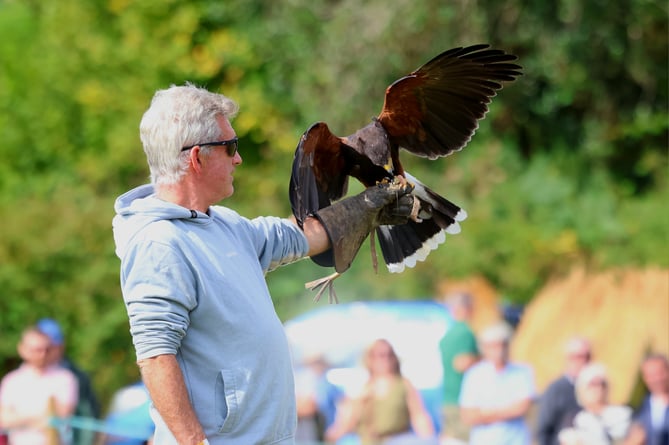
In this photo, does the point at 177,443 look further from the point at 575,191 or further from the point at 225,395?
the point at 575,191

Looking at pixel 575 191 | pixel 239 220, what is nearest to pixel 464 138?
pixel 239 220

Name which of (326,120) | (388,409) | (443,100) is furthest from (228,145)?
(326,120)

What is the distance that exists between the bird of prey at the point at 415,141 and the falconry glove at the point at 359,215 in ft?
1.81

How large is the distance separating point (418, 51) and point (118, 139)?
16.3 ft

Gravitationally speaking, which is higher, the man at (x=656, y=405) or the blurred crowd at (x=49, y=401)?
the blurred crowd at (x=49, y=401)

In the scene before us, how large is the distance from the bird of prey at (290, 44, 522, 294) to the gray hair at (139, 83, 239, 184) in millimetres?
1054

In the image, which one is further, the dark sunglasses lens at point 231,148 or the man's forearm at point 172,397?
the dark sunglasses lens at point 231,148

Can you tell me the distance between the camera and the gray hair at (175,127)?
8.57 feet

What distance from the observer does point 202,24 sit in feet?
53.5

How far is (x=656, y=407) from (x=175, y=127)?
4.42m

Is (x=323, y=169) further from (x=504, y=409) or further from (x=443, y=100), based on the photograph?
(x=504, y=409)

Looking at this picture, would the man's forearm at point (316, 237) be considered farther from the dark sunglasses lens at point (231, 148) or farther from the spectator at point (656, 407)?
the spectator at point (656, 407)

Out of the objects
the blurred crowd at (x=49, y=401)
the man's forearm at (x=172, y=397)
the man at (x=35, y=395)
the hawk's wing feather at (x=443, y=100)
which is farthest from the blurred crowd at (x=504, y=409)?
the man's forearm at (x=172, y=397)

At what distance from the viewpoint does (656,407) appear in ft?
20.4
